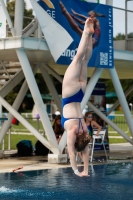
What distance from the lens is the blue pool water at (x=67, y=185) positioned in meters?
11.0

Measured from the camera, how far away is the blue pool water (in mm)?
10961

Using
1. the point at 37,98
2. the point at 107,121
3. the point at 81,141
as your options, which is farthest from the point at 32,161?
the point at 81,141

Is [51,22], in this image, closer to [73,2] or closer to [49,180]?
[73,2]

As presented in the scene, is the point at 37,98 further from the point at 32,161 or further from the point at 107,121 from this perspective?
the point at 107,121

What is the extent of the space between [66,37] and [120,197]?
24.4ft

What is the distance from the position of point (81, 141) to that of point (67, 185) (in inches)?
160

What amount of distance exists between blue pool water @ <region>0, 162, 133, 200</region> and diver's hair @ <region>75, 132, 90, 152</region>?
7.24 feet

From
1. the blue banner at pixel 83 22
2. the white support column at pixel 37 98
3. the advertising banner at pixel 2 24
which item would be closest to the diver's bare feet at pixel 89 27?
the blue banner at pixel 83 22

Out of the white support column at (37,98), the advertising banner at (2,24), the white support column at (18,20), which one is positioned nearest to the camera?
the white support column at (18,20)

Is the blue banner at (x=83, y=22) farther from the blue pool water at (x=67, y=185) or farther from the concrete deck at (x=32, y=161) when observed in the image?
the blue pool water at (x=67, y=185)

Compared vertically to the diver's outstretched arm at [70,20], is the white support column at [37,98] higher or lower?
lower

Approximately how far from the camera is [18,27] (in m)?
16.6

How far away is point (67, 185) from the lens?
41.0ft

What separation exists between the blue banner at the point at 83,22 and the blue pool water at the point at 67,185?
3804 mm
